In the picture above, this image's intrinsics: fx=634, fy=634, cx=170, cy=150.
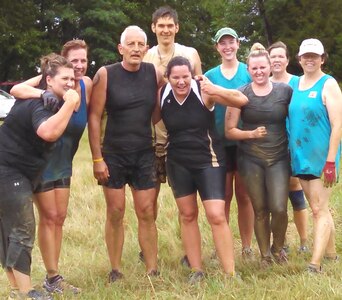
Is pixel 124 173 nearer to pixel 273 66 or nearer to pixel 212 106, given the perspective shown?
pixel 212 106

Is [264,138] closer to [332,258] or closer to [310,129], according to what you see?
[310,129]

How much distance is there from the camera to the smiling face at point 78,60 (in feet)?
17.4

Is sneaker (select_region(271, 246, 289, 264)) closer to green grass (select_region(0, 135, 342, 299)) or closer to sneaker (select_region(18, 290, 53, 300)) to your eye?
green grass (select_region(0, 135, 342, 299))

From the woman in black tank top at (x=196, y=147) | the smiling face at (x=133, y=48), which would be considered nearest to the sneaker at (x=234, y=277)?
the woman in black tank top at (x=196, y=147)

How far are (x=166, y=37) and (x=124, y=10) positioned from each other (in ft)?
96.9

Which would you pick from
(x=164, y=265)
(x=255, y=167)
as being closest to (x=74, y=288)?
(x=164, y=265)

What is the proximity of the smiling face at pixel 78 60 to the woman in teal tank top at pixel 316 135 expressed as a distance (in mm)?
1790

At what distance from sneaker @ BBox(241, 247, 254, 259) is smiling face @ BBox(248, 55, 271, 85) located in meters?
1.67

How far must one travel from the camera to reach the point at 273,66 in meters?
6.25

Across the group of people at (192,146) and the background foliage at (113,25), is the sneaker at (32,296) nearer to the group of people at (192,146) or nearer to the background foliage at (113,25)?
the group of people at (192,146)

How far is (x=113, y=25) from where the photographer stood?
3216 cm

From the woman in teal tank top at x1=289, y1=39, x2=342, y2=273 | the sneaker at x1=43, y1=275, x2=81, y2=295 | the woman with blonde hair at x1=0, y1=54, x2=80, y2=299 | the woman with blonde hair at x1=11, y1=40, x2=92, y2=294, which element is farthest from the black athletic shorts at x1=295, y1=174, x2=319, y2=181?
the sneaker at x1=43, y1=275, x2=81, y2=295

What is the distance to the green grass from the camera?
4.78m

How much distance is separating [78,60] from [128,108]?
58 cm
